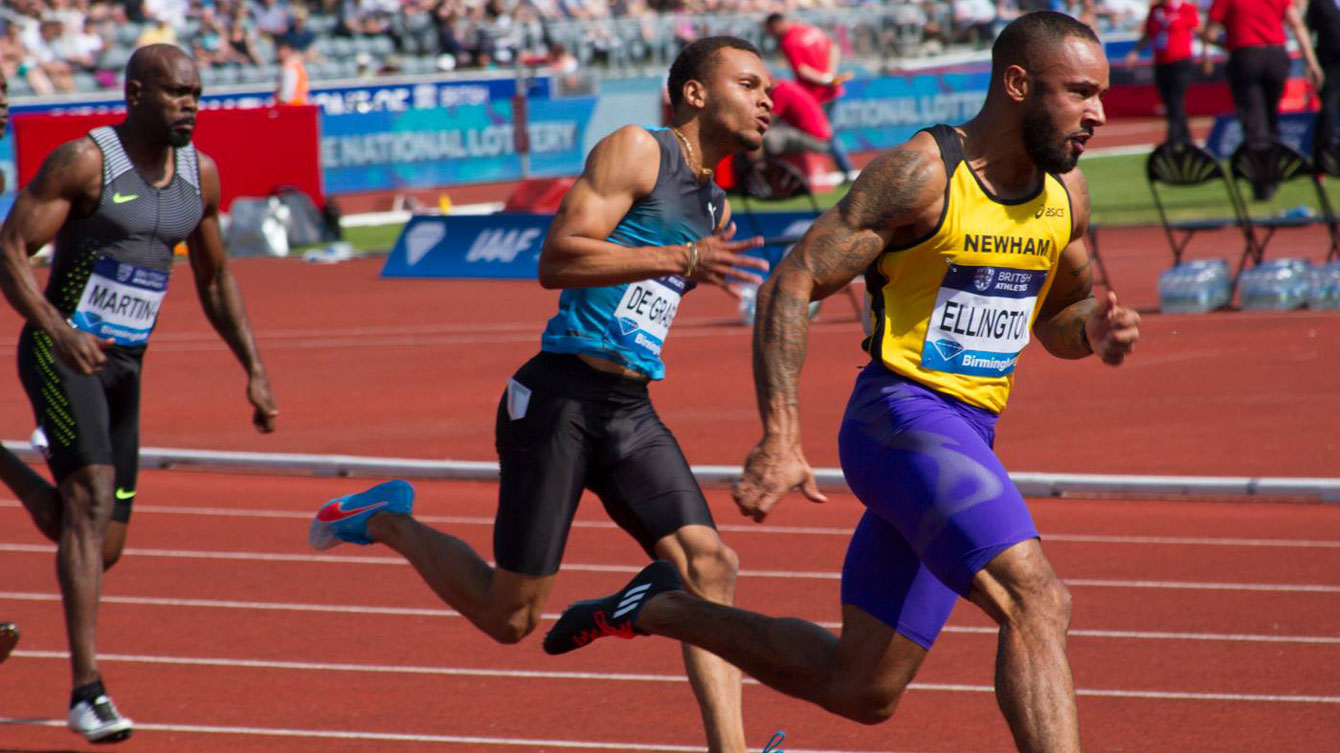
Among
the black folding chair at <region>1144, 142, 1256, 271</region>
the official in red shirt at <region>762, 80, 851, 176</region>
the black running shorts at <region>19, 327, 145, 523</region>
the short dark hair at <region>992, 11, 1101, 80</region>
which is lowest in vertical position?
the official in red shirt at <region>762, 80, 851, 176</region>

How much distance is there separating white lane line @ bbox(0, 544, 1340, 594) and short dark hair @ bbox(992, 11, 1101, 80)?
325 cm

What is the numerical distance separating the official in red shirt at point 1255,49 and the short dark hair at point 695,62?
14597 mm

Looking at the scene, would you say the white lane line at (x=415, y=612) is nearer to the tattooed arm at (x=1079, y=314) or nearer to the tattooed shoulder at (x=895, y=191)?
the tattooed arm at (x=1079, y=314)

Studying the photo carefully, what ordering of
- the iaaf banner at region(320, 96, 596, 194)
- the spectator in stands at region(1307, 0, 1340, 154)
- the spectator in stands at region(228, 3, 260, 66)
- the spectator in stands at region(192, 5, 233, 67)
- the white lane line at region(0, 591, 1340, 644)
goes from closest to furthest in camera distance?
1. the white lane line at region(0, 591, 1340, 644)
2. the spectator in stands at region(1307, 0, 1340, 154)
3. the iaaf banner at region(320, 96, 596, 194)
4. the spectator in stands at region(192, 5, 233, 67)
5. the spectator in stands at region(228, 3, 260, 66)

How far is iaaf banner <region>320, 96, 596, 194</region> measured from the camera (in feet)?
83.3

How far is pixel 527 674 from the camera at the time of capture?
641 cm

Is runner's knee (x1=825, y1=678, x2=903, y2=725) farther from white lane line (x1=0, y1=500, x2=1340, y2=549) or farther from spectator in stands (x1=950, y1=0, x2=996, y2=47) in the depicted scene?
spectator in stands (x1=950, y1=0, x2=996, y2=47)

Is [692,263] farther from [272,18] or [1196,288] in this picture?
[272,18]

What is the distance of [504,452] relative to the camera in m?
5.23

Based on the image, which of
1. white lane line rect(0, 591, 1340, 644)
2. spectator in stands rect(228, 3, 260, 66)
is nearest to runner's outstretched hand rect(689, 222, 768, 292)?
white lane line rect(0, 591, 1340, 644)

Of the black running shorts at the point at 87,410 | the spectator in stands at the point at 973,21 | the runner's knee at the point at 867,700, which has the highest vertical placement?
the runner's knee at the point at 867,700

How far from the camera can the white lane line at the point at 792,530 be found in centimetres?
802

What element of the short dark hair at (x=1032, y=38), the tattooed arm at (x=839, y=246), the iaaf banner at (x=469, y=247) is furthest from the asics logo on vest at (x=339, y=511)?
the iaaf banner at (x=469, y=247)

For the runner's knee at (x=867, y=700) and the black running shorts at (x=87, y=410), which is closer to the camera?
the runner's knee at (x=867, y=700)
